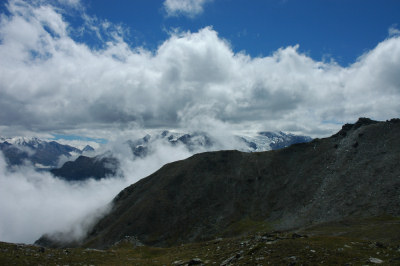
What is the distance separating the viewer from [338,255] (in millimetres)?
30078

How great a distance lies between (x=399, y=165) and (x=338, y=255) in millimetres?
111601

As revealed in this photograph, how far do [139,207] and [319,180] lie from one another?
99463 mm

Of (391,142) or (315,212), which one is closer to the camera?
(315,212)

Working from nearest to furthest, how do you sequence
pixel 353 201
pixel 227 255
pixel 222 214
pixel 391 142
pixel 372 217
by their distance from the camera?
pixel 227 255, pixel 372 217, pixel 353 201, pixel 391 142, pixel 222 214

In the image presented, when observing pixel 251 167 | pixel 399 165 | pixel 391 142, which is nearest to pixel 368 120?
pixel 391 142

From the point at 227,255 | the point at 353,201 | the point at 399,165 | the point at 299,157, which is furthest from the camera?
the point at 299,157

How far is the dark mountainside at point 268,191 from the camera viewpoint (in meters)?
116

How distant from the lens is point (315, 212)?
115 meters

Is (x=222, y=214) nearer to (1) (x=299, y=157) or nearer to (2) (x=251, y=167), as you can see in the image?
(2) (x=251, y=167)

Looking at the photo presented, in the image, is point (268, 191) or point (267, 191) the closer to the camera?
point (268, 191)

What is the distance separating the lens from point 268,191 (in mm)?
154500


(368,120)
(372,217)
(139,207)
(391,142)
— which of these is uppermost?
(368,120)

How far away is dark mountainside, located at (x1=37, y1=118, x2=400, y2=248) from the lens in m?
116

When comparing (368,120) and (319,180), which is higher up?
(368,120)
